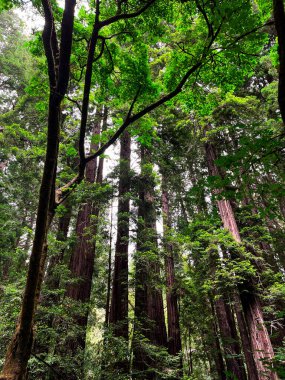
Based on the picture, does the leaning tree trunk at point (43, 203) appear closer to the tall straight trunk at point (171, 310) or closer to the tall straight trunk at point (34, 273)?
the tall straight trunk at point (34, 273)

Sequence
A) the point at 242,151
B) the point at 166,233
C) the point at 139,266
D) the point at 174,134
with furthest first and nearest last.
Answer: the point at 174,134 < the point at 166,233 < the point at 139,266 < the point at 242,151

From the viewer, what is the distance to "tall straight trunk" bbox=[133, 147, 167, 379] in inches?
291

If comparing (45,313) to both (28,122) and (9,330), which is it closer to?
(9,330)

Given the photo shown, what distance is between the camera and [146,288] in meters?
9.29

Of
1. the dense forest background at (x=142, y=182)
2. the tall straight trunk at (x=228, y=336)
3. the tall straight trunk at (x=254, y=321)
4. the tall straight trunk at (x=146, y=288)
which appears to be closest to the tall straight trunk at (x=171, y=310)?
the dense forest background at (x=142, y=182)

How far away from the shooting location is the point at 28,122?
12727mm

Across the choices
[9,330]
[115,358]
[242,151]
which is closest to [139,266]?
[115,358]

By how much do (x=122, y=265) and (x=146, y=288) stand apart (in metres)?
1.24

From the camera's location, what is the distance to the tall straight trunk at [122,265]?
8068mm

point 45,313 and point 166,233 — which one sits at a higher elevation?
point 166,233

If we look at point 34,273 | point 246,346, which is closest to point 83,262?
point 34,273

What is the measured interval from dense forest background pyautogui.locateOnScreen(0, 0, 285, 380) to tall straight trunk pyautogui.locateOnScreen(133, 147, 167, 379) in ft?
0.19

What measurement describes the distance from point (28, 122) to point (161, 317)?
10870mm

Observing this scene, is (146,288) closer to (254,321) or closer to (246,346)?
(254,321)
